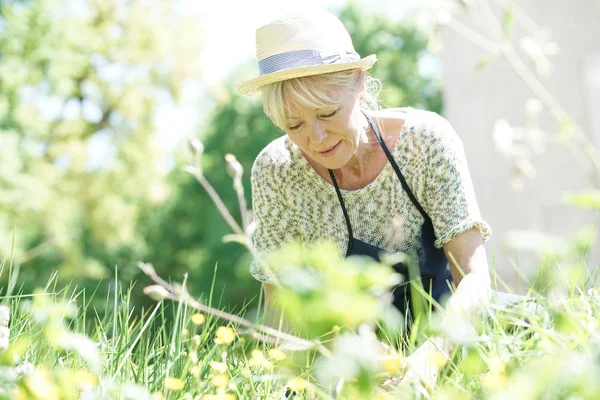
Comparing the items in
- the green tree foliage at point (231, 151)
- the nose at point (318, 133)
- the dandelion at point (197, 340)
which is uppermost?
the nose at point (318, 133)

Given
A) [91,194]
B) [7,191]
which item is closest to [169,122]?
[91,194]

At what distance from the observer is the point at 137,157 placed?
1348 cm

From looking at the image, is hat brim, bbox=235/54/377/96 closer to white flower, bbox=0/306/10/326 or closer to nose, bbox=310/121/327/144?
nose, bbox=310/121/327/144

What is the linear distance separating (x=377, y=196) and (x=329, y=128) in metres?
0.45

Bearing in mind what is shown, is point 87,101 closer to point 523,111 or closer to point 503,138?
point 523,111

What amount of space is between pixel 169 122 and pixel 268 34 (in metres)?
12.1

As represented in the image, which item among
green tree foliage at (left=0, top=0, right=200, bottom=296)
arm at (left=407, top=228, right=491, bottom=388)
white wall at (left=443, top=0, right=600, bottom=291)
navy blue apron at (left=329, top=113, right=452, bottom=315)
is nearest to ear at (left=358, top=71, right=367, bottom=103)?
navy blue apron at (left=329, top=113, right=452, bottom=315)

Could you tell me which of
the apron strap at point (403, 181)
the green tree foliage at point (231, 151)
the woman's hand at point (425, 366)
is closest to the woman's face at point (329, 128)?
the apron strap at point (403, 181)

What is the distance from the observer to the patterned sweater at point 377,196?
7.47ft

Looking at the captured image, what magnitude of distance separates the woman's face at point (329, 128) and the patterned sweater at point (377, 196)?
0.83ft

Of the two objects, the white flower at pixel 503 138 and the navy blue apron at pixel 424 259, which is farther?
the navy blue apron at pixel 424 259

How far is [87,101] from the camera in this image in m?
13.3

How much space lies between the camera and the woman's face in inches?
86.5

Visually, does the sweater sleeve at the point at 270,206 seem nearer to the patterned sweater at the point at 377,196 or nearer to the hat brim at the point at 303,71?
the patterned sweater at the point at 377,196
